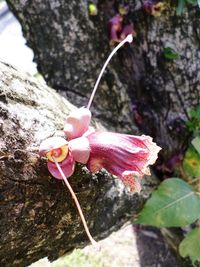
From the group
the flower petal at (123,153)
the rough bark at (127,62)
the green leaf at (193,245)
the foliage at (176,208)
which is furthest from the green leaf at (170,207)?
the flower petal at (123,153)

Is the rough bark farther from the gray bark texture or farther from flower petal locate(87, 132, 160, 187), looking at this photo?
flower petal locate(87, 132, 160, 187)

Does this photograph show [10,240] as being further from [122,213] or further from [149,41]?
[149,41]

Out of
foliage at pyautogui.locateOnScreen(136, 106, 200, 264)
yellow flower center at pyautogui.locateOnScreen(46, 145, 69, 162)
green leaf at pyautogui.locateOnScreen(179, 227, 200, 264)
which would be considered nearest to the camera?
yellow flower center at pyautogui.locateOnScreen(46, 145, 69, 162)

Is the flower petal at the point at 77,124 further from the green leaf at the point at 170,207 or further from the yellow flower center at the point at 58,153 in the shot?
the green leaf at the point at 170,207

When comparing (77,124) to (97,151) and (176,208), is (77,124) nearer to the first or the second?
(97,151)

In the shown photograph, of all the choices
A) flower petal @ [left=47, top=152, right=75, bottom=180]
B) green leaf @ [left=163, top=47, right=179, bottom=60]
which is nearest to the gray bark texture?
flower petal @ [left=47, top=152, right=75, bottom=180]

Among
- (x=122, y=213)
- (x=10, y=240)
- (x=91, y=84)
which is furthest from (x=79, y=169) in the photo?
(x=91, y=84)
